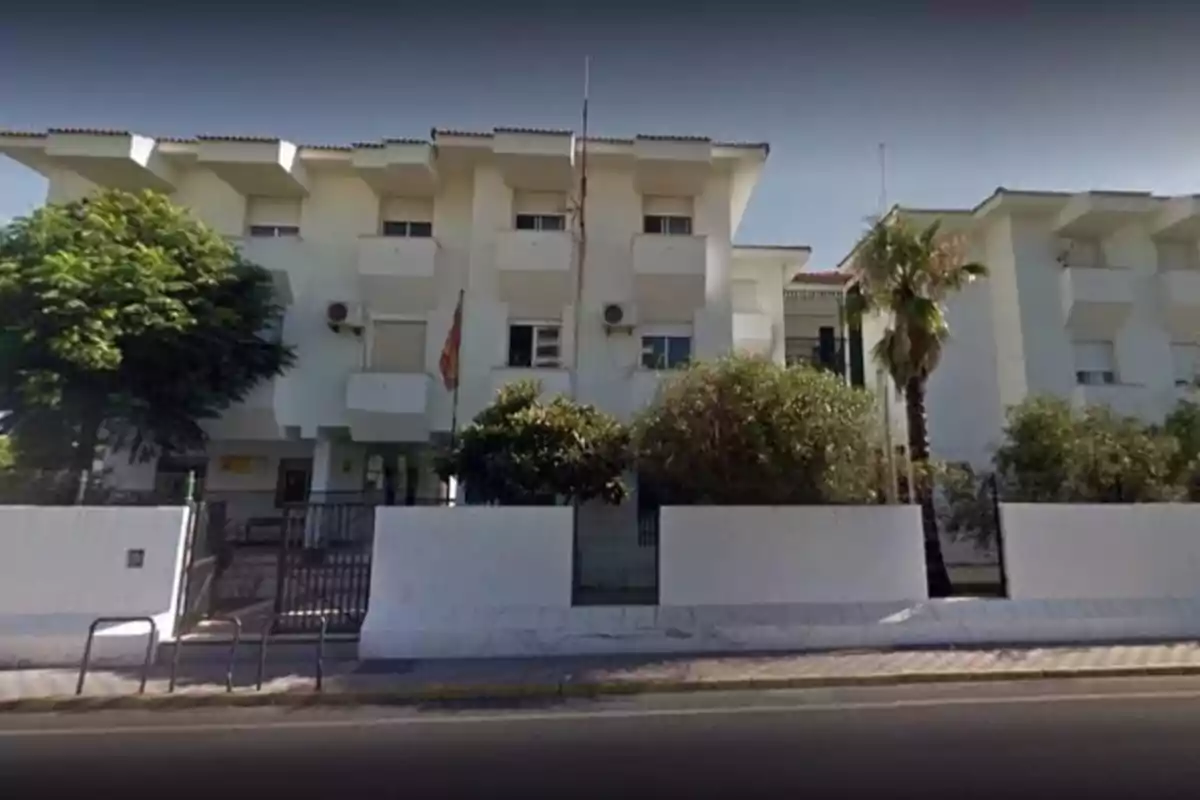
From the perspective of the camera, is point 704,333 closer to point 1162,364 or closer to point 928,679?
point 928,679

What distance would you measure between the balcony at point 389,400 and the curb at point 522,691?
9238 millimetres

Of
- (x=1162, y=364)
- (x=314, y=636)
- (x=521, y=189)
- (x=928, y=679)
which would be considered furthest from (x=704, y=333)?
(x=1162, y=364)

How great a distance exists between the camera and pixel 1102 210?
63.1ft

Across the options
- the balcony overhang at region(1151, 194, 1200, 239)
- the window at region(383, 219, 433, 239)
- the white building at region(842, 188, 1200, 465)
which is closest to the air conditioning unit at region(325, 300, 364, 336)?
the window at region(383, 219, 433, 239)

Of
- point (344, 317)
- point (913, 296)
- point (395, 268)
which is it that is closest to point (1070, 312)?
point (913, 296)

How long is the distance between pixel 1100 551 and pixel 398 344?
15.9 meters

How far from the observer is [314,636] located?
32.9 ft

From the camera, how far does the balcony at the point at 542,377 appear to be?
16484 mm

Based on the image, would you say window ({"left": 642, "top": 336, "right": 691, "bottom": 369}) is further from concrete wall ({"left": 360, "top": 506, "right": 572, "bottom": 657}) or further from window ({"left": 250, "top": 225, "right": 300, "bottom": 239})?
window ({"left": 250, "top": 225, "right": 300, "bottom": 239})

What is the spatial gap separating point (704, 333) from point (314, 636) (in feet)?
38.0

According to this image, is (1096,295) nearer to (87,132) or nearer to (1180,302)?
(1180,302)

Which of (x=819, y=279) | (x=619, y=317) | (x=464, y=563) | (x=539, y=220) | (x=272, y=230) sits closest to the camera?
(x=464, y=563)

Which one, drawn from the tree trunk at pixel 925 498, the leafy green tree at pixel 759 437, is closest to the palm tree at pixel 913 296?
the tree trunk at pixel 925 498

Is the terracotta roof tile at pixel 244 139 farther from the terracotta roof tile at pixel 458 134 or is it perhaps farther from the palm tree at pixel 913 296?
the palm tree at pixel 913 296
